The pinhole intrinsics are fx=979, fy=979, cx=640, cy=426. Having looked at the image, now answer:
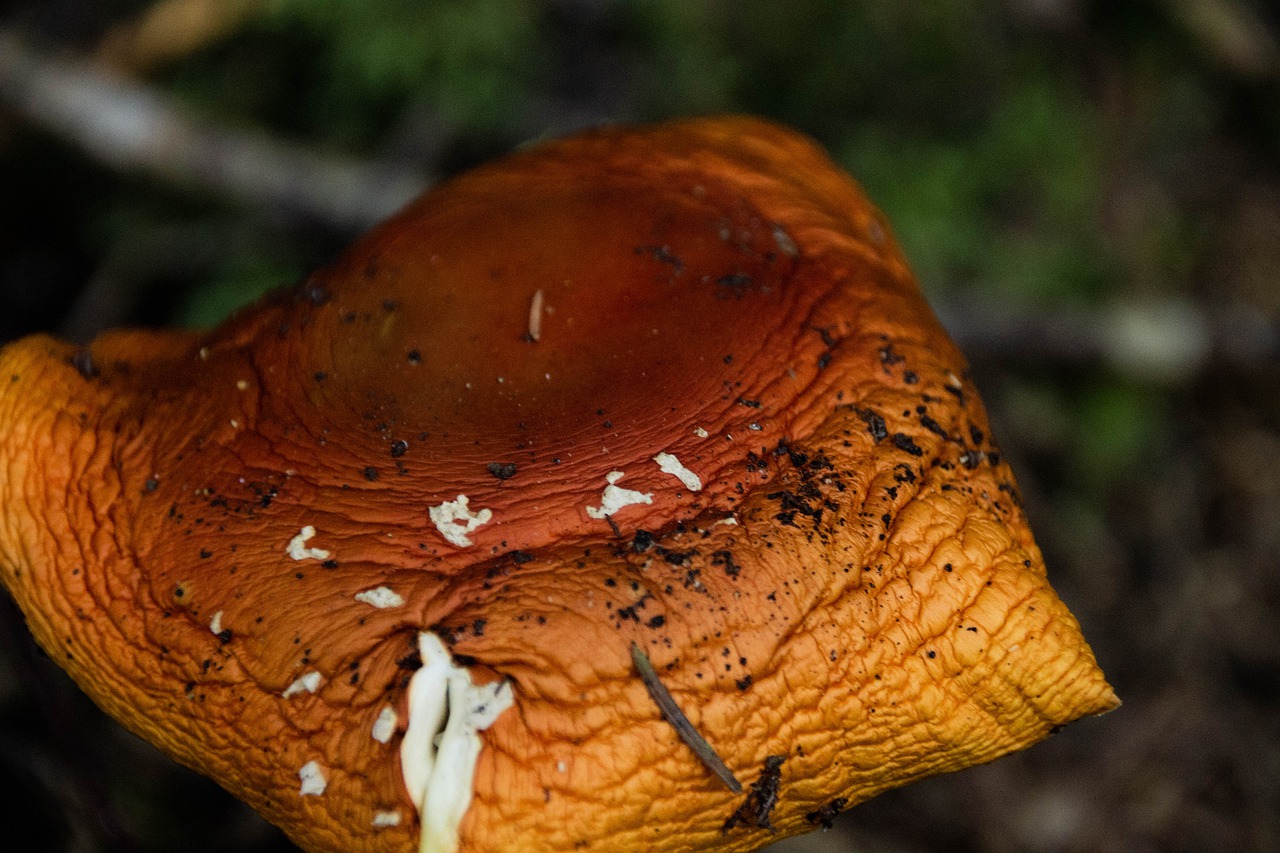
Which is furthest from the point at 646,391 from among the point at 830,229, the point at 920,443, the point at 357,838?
the point at 357,838

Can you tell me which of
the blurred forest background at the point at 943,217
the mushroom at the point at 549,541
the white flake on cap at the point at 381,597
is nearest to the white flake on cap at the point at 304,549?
the mushroom at the point at 549,541

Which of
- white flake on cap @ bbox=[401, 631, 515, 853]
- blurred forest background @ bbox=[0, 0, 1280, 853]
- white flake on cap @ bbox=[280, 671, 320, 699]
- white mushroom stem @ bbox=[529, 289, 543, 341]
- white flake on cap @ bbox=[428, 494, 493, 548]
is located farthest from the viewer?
blurred forest background @ bbox=[0, 0, 1280, 853]

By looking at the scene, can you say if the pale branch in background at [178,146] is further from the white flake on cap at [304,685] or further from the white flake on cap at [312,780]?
the white flake on cap at [312,780]

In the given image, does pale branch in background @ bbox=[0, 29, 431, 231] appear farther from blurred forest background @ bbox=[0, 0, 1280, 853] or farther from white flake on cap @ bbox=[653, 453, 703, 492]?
white flake on cap @ bbox=[653, 453, 703, 492]

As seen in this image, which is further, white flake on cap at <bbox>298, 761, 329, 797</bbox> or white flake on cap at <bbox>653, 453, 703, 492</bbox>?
white flake on cap at <bbox>653, 453, 703, 492</bbox>

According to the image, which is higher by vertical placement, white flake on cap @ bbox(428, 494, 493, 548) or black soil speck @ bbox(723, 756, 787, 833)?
white flake on cap @ bbox(428, 494, 493, 548)

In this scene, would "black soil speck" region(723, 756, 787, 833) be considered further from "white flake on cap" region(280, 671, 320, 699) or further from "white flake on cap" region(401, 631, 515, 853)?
"white flake on cap" region(280, 671, 320, 699)

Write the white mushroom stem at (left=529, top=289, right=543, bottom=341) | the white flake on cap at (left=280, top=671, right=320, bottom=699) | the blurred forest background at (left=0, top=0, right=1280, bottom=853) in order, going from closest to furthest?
the white flake on cap at (left=280, top=671, right=320, bottom=699) < the white mushroom stem at (left=529, top=289, right=543, bottom=341) < the blurred forest background at (left=0, top=0, right=1280, bottom=853)

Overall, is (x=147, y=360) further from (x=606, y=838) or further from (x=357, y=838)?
(x=606, y=838)

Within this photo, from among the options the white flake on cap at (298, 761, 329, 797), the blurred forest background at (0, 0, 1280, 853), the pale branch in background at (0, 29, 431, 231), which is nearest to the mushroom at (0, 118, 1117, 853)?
the white flake on cap at (298, 761, 329, 797)
